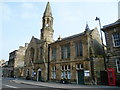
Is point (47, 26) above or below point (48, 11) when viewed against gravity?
below

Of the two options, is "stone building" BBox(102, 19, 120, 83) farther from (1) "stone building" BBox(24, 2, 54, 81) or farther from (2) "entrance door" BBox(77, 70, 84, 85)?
(1) "stone building" BBox(24, 2, 54, 81)

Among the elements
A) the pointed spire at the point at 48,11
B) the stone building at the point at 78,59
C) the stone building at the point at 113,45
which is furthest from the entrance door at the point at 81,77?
the pointed spire at the point at 48,11

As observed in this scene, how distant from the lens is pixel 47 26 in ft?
110

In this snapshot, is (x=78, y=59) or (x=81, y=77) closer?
(x=81, y=77)

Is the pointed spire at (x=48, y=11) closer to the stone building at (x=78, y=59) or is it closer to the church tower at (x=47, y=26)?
the church tower at (x=47, y=26)

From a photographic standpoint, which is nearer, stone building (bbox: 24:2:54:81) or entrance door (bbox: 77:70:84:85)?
entrance door (bbox: 77:70:84:85)

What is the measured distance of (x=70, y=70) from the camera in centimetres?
2344

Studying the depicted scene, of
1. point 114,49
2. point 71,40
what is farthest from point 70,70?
point 114,49

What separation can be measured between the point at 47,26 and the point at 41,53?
25.6 ft

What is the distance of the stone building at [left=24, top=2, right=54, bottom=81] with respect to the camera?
95.1 feet

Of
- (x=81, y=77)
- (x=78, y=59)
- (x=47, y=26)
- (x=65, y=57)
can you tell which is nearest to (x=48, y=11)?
(x=47, y=26)

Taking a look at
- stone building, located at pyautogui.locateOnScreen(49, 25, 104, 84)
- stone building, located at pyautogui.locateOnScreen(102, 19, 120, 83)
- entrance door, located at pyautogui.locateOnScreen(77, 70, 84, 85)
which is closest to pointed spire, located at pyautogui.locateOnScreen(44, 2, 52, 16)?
stone building, located at pyautogui.locateOnScreen(49, 25, 104, 84)

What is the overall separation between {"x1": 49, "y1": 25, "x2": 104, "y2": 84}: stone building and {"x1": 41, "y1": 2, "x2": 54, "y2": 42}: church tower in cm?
570

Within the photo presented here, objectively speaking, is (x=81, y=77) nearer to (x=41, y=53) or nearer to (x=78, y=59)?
(x=78, y=59)
